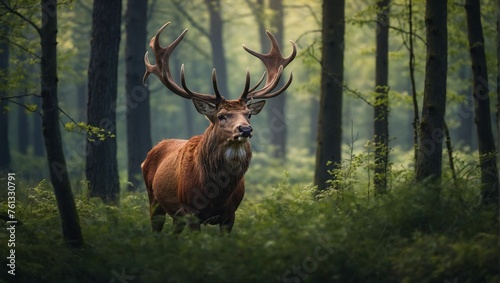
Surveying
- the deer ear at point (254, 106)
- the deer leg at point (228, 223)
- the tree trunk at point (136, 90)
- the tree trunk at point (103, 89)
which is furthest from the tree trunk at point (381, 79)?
the tree trunk at point (136, 90)

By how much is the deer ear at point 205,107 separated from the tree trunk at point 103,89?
337cm

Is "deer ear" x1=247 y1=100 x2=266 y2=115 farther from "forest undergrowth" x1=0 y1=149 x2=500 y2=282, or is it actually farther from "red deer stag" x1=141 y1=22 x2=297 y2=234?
"forest undergrowth" x1=0 y1=149 x2=500 y2=282

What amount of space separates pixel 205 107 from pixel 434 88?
3.28 m

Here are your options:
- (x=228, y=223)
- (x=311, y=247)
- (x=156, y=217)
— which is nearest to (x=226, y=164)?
(x=228, y=223)

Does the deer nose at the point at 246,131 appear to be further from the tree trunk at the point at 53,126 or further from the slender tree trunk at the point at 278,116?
the slender tree trunk at the point at 278,116

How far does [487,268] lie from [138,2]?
13177 millimetres

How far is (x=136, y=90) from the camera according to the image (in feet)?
58.5

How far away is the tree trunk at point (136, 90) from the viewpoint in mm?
18047

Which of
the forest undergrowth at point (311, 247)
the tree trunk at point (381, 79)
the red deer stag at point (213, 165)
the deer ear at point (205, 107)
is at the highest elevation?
the tree trunk at point (381, 79)

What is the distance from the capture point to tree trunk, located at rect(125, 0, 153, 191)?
59.2 feet

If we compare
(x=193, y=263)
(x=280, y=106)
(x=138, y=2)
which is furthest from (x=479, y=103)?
(x=280, y=106)

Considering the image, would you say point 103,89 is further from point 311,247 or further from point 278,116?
point 278,116

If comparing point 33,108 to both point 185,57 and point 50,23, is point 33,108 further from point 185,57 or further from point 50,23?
point 185,57

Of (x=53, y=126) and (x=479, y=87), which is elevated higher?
(x=479, y=87)
